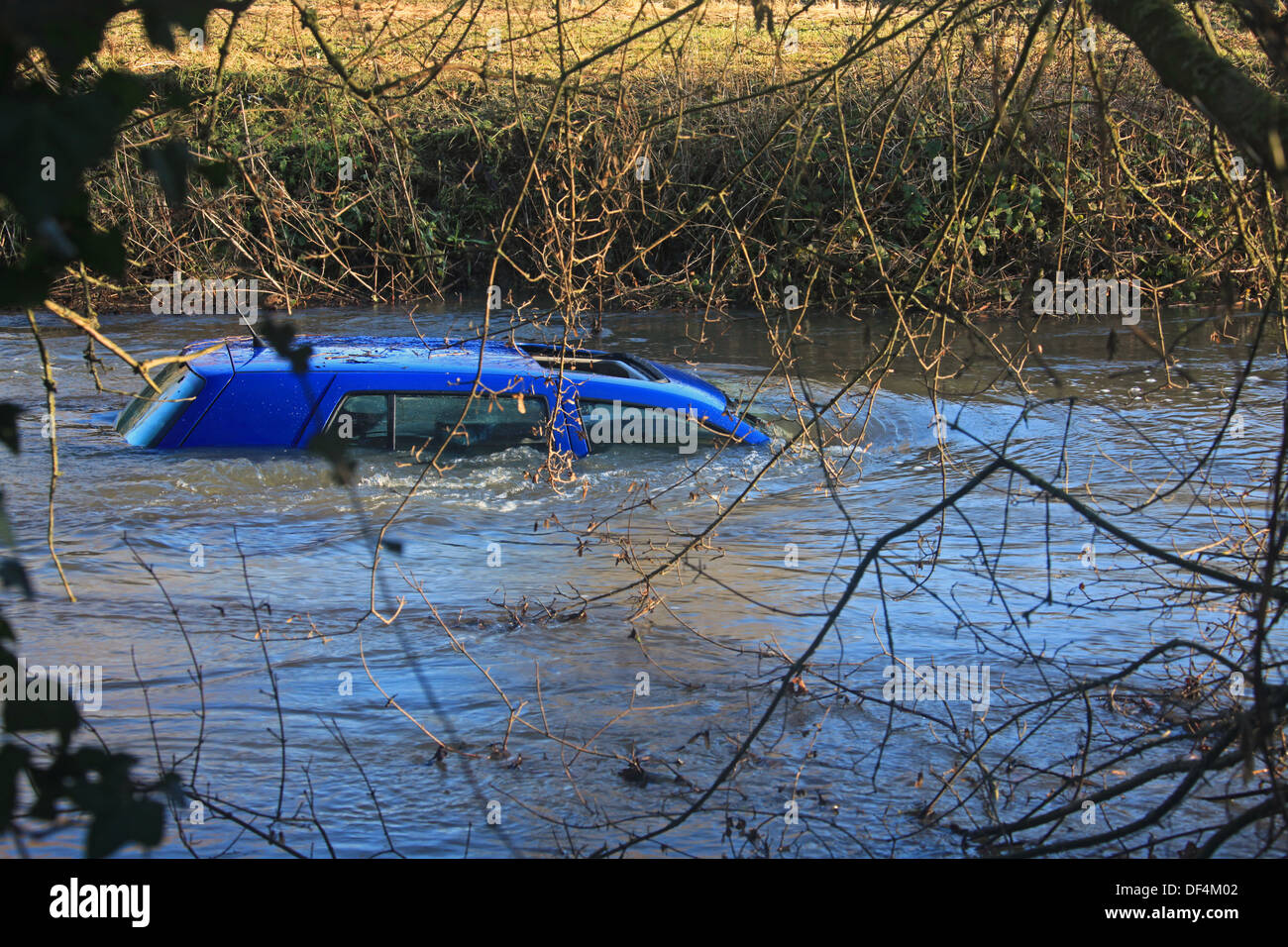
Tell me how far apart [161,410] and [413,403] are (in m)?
1.79

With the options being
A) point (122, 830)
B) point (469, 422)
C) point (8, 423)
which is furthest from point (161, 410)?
→ point (122, 830)

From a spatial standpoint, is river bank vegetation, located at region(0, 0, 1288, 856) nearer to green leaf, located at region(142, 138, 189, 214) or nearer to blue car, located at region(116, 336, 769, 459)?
green leaf, located at region(142, 138, 189, 214)

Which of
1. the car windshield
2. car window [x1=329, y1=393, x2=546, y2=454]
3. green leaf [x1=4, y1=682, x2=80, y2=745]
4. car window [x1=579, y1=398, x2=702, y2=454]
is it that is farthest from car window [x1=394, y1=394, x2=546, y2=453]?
green leaf [x1=4, y1=682, x2=80, y2=745]

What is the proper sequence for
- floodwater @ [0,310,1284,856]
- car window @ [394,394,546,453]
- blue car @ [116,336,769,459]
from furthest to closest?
1. car window @ [394,394,546,453]
2. blue car @ [116,336,769,459]
3. floodwater @ [0,310,1284,856]

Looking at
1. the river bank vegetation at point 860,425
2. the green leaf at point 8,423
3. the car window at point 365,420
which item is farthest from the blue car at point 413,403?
the green leaf at point 8,423

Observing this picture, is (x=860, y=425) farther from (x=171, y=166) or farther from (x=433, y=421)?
(x=171, y=166)

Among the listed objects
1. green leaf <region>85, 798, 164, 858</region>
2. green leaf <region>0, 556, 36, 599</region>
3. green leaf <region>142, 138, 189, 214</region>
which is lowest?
green leaf <region>85, 798, 164, 858</region>

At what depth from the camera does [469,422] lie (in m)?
7.86

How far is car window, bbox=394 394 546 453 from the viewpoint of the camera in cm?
763

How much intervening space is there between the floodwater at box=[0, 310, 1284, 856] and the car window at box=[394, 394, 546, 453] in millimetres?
175

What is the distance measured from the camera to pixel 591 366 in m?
8.34
